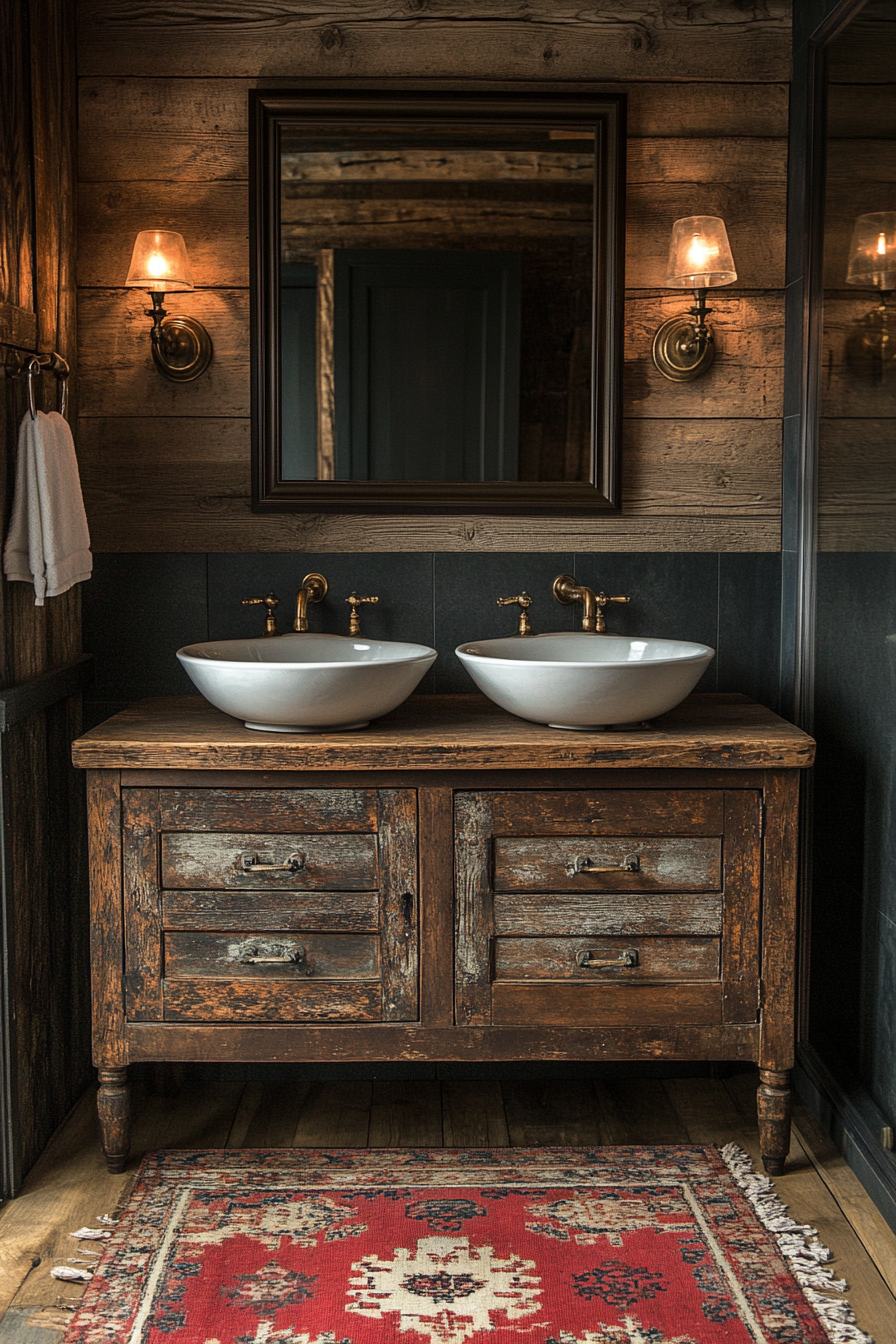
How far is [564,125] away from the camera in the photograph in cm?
233

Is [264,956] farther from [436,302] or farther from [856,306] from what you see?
[856,306]

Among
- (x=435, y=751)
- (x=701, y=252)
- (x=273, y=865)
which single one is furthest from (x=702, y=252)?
(x=273, y=865)

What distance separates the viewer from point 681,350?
7.78 ft

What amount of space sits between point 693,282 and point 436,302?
504 millimetres

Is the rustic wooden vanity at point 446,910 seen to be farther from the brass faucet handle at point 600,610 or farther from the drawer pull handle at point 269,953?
the brass faucet handle at point 600,610

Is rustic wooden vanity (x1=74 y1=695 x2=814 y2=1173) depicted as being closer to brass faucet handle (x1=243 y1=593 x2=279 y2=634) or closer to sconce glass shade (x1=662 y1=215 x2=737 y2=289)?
brass faucet handle (x1=243 y1=593 x2=279 y2=634)

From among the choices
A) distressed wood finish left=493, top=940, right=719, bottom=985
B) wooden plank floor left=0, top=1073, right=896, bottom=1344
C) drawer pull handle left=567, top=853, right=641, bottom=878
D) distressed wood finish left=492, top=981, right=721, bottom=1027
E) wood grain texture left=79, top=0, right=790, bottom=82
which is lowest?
wooden plank floor left=0, top=1073, right=896, bottom=1344

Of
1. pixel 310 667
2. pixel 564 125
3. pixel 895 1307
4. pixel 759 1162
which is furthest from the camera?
pixel 564 125

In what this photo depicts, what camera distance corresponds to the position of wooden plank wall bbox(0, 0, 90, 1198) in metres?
1.97

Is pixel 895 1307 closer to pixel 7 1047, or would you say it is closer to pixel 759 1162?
pixel 759 1162

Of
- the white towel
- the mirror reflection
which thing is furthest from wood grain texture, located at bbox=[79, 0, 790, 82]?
the white towel

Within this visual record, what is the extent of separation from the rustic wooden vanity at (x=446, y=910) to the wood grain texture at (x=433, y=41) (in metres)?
1.33

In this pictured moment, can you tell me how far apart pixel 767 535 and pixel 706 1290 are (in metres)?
1.41

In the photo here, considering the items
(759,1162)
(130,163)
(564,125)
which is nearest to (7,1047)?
(759,1162)
